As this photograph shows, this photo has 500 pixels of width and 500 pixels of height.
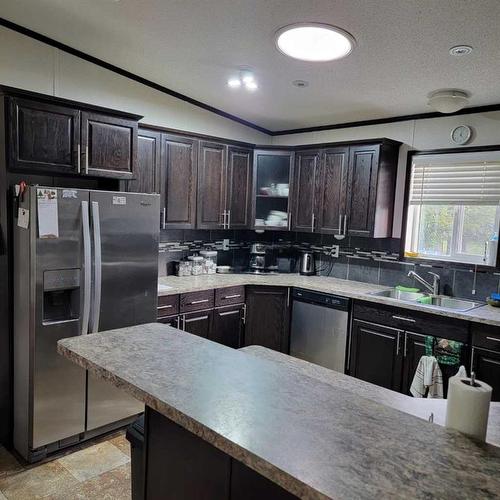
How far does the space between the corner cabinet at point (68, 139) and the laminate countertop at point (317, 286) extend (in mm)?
1010

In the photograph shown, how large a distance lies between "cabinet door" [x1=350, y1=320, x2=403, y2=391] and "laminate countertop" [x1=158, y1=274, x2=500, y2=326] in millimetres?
241

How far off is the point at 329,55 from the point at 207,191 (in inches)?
66.5

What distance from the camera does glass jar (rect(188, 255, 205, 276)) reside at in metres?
4.12

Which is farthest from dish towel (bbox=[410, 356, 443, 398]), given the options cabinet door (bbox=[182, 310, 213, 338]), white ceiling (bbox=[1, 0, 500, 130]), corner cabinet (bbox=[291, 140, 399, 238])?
white ceiling (bbox=[1, 0, 500, 130])

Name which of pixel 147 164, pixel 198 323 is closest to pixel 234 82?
pixel 147 164

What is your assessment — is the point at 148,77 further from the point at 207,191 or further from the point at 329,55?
the point at 329,55

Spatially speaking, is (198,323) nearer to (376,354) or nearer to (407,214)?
(376,354)

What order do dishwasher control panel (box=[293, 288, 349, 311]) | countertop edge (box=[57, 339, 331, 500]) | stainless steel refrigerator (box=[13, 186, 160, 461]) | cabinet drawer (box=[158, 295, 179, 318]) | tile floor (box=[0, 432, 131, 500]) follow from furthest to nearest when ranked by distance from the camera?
dishwasher control panel (box=[293, 288, 349, 311]) < cabinet drawer (box=[158, 295, 179, 318]) < stainless steel refrigerator (box=[13, 186, 160, 461]) < tile floor (box=[0, 432, 131, 500]) < countertop edge (box=[57, 339, 331, 500])

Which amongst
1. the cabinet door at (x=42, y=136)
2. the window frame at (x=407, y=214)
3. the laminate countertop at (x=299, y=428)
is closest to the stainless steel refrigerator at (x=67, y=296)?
the cabinet door at (x=42, y=136)

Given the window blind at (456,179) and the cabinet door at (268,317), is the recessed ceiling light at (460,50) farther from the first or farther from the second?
the cabinet door at (268,317)

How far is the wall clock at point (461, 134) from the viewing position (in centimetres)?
349

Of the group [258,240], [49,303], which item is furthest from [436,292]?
[49,303]

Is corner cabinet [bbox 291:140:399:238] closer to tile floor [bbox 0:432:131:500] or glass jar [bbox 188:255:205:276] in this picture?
glass jar [bbox 188:255:205:276]

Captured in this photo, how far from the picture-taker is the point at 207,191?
13.1 ft
